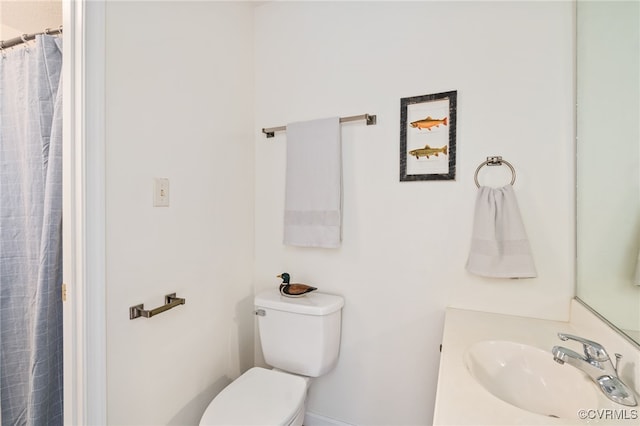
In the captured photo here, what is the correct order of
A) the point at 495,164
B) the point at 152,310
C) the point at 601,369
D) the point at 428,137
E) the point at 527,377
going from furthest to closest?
the point at 428,137, the point at 495,164, the point at 152,310, the point at 527,377, the point at 601,369

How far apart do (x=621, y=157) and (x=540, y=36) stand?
648 mm

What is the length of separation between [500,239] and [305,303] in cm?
92

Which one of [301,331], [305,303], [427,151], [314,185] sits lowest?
[301,331]

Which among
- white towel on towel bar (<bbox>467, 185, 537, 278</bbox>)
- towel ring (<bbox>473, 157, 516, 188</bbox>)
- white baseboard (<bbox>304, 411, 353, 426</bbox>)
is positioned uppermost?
towel ring (<bbox>473, 157, 516, 188</bbox>)

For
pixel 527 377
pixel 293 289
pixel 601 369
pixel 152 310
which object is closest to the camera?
pixel 601 369

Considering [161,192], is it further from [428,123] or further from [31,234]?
[428,123]

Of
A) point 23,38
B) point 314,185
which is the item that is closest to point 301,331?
point 314,185

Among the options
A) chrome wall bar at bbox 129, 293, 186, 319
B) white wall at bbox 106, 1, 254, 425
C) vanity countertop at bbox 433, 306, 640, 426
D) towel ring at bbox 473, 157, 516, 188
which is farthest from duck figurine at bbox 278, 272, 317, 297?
towel ring at bbox 473, 157, 516, 188

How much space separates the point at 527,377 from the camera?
93 centimetres

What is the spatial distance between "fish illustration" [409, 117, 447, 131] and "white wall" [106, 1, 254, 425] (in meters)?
0.97

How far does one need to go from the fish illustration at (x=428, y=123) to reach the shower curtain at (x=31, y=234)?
5.08 ft

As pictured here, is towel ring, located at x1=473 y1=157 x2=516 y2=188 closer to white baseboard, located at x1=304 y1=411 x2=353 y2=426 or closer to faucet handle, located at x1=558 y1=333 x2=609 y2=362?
faucet handle, located at x1=558 y1=333 x2=609 y2=362

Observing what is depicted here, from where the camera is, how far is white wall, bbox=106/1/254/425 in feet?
3.62

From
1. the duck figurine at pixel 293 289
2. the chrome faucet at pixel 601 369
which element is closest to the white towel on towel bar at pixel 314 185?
the duck figurine at pixel 293 289
